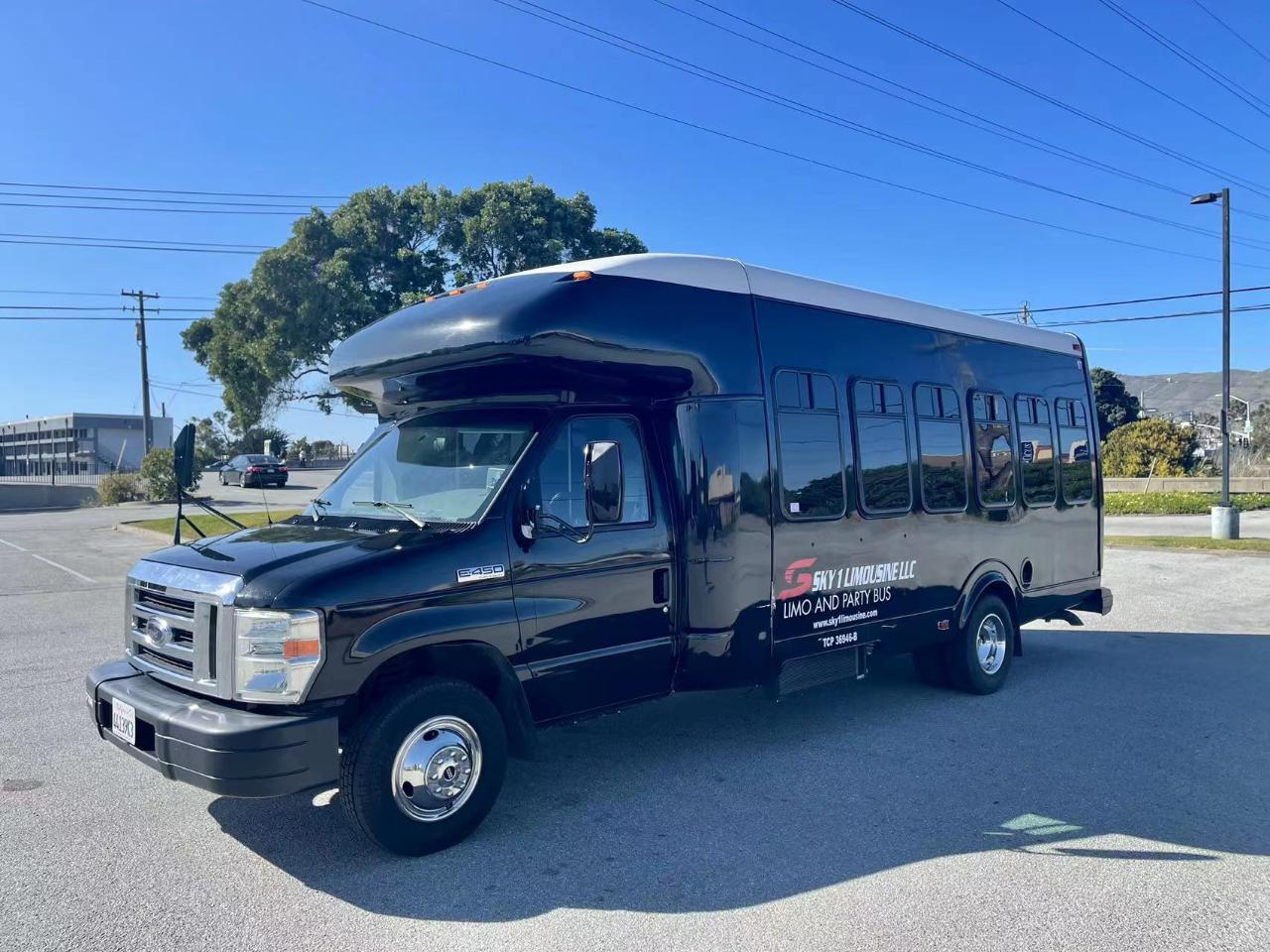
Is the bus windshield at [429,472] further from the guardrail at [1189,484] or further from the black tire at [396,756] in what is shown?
the guardrail at [1189,484]

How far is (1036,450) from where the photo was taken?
8227 millimetres

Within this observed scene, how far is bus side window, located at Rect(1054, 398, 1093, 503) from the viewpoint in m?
8.58

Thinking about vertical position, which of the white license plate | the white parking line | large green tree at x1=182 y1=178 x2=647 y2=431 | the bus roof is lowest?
the white parking line

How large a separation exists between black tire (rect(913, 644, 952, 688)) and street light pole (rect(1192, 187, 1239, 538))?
15.3m

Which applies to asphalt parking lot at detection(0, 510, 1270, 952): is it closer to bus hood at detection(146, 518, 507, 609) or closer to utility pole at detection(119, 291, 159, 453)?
bus hood at detection(146, 518, 507, 609)

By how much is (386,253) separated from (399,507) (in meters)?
23.0

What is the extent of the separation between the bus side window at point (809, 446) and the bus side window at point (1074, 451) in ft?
10.9

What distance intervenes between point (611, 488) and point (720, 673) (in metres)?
1.42

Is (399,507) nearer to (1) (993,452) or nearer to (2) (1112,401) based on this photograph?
(1) (993,452)

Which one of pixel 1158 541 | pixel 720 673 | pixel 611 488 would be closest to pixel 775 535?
pixel 720 673

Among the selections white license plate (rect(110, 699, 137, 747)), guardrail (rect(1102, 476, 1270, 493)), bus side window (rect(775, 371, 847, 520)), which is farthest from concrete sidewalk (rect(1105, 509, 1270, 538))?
white license plate (rect(110, 699, 137, 747))

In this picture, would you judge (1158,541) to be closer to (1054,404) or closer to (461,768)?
(1054,404)

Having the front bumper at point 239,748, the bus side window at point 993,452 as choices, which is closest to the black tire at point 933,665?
the bus side window at point 993,452

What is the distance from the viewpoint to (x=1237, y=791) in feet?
17.6
